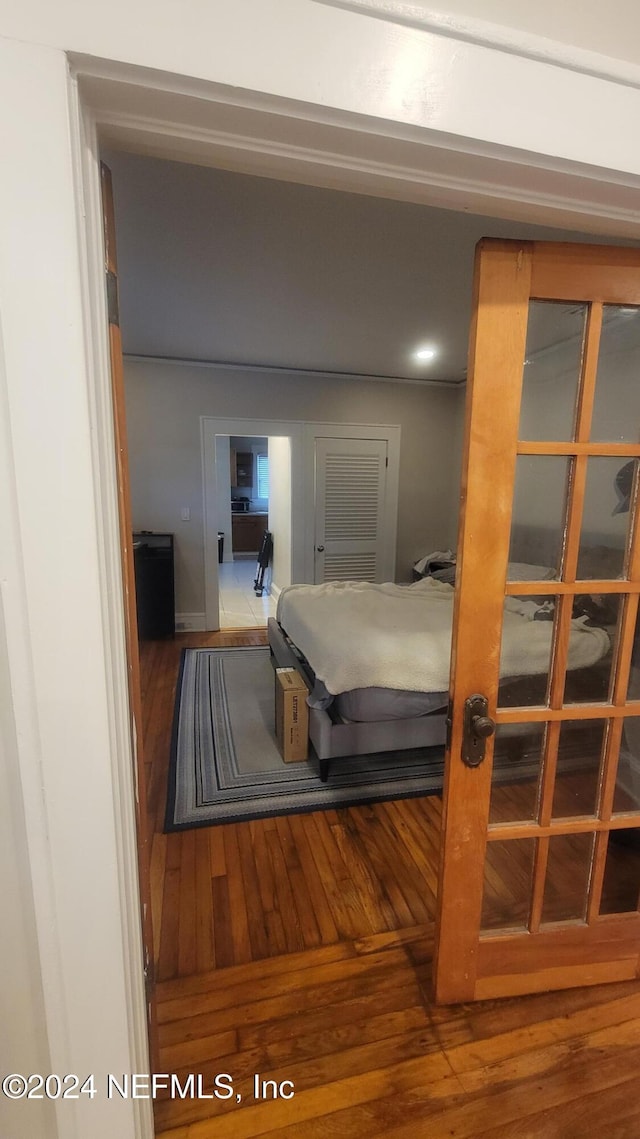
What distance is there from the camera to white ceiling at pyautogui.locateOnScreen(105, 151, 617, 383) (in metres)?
1.76

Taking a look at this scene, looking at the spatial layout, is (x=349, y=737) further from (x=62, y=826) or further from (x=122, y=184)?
(x=122, y=184)

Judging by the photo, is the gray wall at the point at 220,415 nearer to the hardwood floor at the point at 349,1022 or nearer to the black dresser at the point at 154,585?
the black dresser at the point at 154,585

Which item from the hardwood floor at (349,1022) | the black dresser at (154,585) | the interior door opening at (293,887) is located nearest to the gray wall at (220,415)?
the black dresser at (154,585)

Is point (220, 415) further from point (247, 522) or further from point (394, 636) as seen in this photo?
point (247, 522)

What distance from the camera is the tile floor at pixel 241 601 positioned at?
16.9ft

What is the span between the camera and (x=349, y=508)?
4.97m

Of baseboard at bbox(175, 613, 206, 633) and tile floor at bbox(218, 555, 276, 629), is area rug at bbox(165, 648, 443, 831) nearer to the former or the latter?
baseboard at bbox(175, 613, 206, 633)

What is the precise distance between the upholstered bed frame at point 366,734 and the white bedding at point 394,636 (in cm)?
22

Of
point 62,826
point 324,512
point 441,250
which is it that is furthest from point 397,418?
point 62,826

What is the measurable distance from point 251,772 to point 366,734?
64 cm

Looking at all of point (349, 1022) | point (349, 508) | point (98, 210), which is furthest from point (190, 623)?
point (98, 210)

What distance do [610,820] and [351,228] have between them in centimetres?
239

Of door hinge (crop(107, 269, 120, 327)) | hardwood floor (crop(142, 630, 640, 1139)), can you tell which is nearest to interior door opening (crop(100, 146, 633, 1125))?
hardwood floor (crop(142, 630, 640, 1139))

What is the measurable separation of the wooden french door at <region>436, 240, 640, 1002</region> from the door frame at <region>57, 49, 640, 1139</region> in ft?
0.51
